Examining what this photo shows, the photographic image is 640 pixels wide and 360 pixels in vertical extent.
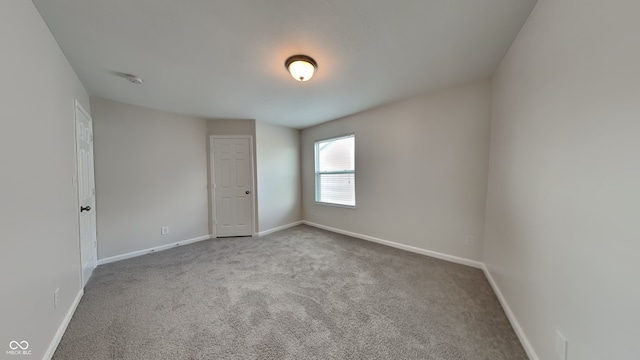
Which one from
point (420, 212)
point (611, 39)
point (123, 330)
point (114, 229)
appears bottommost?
point (123, 330)

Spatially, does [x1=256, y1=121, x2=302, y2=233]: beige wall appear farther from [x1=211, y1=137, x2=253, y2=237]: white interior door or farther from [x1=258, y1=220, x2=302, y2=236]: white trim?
[x1=211, y1=137, x2=253, y2=237]: white interior door

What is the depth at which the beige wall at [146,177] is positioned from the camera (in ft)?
9.37

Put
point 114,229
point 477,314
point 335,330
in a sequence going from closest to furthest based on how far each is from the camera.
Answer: point 335,330
point 477,314
point 114,229

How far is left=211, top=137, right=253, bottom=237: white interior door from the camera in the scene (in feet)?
12.7

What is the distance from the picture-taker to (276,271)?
2572mm

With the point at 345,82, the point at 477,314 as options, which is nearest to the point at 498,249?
the point at 477,314

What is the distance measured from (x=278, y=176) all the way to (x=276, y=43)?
116 inches

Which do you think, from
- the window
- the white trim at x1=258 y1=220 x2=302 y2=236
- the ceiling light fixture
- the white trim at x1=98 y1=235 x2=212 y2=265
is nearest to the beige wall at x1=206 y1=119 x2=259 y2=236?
the white trim at x1=258 y1=220 x2=302 y2=236

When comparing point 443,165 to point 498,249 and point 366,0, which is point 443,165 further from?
point 366,0

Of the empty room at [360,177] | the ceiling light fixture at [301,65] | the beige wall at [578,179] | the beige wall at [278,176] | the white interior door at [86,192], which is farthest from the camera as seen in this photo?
the beige wall at [278,176]

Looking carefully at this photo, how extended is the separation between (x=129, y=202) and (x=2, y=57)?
253cm

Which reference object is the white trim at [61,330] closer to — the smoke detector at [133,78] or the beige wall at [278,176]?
the smoke detector at [133,78]

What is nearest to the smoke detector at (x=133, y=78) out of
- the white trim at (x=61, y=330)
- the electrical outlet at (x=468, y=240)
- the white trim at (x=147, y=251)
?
the white trim at (x=61, y=330)

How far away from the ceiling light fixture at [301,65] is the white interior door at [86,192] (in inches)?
91.1
